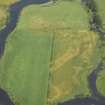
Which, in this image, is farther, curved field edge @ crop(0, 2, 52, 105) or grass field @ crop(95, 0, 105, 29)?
grass field @ crop(95, 0, 105, 29)

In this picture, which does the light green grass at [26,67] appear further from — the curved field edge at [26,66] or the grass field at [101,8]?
the grass field at [101,8]

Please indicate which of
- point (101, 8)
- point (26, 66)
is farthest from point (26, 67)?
point (101, 8)

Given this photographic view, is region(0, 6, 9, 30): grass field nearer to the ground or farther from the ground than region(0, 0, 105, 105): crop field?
farther from the ground

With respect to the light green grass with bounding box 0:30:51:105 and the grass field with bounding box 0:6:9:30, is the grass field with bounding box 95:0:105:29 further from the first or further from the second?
the grass field with bounding box 0:6:9:30

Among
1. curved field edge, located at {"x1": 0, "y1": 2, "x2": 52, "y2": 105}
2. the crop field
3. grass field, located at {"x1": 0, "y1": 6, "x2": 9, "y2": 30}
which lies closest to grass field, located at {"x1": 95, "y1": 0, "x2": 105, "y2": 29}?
the crop field

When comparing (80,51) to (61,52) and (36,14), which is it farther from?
(36,14)

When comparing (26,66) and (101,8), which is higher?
(101,8)

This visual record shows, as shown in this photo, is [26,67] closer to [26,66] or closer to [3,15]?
[26,66]

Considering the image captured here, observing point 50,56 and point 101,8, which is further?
point 101,8
